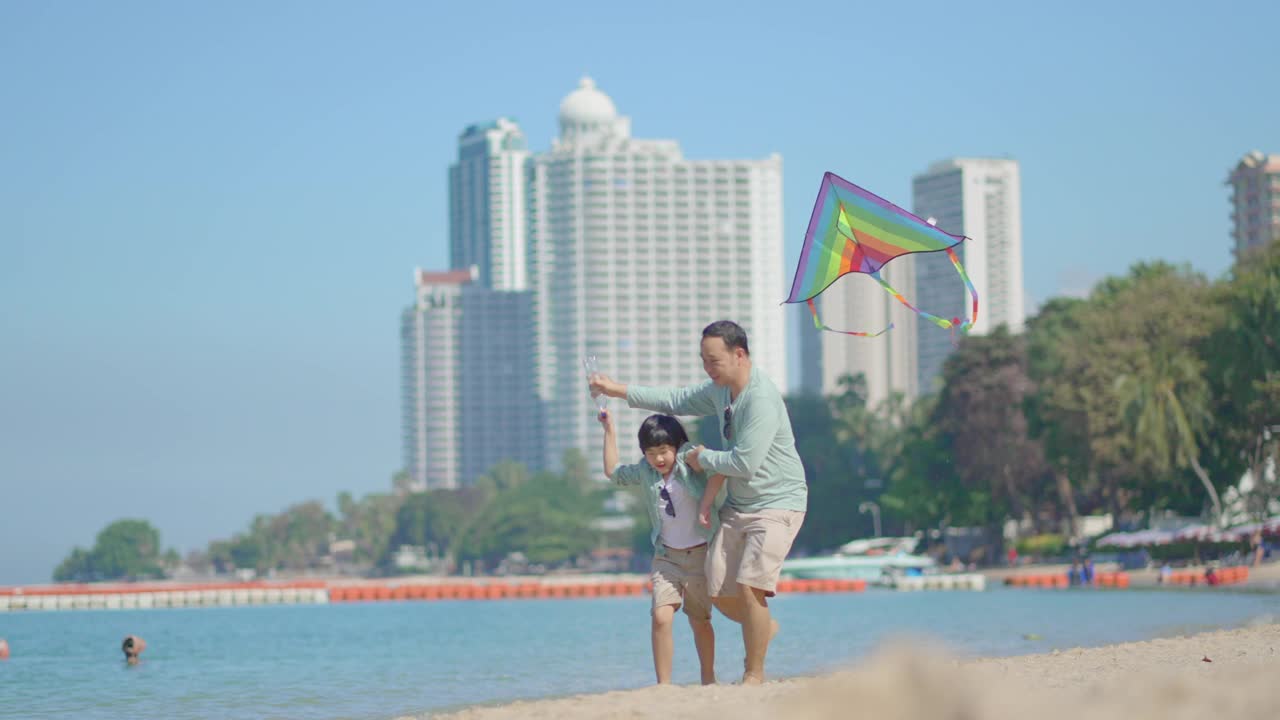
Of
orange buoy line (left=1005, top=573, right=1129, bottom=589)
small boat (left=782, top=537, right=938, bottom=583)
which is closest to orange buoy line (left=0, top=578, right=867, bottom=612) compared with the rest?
small boat (left=782, top=537, right=938, bottom=583)

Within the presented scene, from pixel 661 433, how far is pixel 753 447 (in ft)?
2.10

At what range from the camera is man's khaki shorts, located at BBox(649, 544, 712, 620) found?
8695mm

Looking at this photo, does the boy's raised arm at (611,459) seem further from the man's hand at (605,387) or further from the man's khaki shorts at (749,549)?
the man's khaki shorts at (749,549)

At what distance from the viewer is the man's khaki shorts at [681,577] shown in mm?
8695

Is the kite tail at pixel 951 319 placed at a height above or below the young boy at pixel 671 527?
above

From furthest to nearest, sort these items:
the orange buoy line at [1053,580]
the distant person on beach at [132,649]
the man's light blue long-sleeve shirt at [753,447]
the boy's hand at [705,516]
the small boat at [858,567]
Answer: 1. the small boat at [858,567]
2. the orange buoy line at [1053,580]
3. the distant person on beach at [132,649]
4. the boy's hand at [705,516]
5. the man's light blue long-sleeve shirt at [753,447]

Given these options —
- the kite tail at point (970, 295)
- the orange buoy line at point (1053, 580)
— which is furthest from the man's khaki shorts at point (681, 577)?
the orange buoy line at point (1053, 580)

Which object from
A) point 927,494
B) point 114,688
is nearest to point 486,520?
point 927,494

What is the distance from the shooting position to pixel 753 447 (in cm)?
822

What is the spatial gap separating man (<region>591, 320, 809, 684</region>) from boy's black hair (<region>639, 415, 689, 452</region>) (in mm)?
206

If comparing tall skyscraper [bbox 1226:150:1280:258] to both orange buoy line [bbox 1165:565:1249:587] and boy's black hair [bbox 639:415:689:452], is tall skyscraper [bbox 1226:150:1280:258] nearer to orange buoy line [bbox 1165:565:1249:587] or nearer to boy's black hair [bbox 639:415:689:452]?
orange buoy line [bbox 1165:565:1249:587]

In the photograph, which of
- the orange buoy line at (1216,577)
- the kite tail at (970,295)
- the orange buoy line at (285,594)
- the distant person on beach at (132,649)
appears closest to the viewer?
the kite tail at (970,295)

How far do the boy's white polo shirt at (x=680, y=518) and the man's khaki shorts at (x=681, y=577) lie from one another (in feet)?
0.18

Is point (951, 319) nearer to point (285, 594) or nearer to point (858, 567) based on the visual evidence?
point (858, 567)
